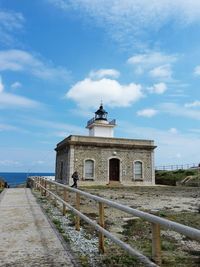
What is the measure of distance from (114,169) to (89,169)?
102 inches

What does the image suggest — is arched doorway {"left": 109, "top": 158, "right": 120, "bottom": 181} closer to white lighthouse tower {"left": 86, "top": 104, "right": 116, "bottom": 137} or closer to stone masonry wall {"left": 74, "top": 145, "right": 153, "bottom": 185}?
stone masonry wall {"left": 74, "top": 145, "right": 153, "bottom": 185}

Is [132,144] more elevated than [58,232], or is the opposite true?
[132,144]

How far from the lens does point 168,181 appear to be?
37.1 metres

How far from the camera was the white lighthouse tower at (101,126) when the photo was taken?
37656 millimetres

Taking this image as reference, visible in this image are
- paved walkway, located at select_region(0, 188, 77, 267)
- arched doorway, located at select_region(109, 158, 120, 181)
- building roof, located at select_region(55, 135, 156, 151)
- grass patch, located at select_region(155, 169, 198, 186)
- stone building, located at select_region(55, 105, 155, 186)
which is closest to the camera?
paved walkway, located at select_region(0, 188, 77, 267)

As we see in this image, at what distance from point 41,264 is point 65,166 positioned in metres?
28.7

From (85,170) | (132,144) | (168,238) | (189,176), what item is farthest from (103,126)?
(168,238)

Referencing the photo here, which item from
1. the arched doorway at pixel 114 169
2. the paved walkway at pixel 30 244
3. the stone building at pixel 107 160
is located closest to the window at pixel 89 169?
the stone building at pixel 107 160

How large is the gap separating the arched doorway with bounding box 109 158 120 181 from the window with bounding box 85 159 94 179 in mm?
1855

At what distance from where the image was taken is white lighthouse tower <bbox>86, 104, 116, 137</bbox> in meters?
37.7

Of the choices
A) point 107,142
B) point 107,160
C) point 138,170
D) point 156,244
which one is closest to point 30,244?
point 156,244

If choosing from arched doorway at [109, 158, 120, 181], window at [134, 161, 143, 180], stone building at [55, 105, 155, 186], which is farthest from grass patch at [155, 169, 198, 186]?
arched doorway at [109, 158, 120, 181]

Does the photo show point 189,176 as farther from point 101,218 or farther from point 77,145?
point 101,218

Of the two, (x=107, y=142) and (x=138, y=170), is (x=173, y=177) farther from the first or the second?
(x=107, y=142)
